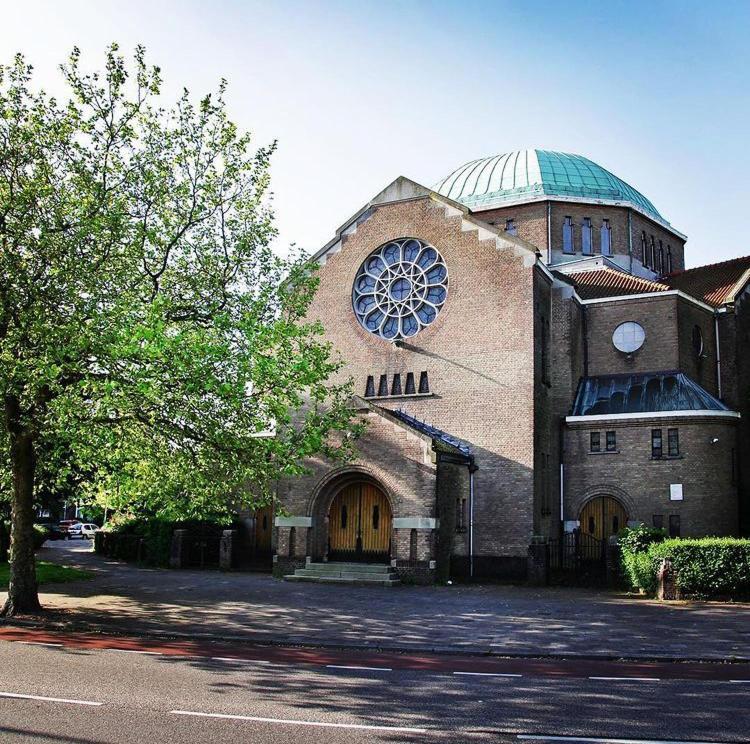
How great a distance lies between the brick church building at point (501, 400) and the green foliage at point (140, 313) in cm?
898

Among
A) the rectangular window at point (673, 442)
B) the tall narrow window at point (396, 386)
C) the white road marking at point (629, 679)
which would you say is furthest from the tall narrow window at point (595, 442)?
the white road marking at point (629, 679)

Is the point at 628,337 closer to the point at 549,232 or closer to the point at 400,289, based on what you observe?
the point at 549,232

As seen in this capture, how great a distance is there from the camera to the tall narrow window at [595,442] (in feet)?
98.1

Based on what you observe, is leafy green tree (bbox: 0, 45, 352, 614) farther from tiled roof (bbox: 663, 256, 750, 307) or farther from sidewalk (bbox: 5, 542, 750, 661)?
tiled roof (bbox: 663, 256, 750, 307)

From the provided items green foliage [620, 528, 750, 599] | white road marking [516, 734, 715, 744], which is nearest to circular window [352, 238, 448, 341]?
green foliage [620, 528, 750, 599]

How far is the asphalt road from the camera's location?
816cm

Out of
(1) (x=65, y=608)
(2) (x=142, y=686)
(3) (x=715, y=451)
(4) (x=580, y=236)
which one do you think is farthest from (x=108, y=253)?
(4) (x=580, y=236)

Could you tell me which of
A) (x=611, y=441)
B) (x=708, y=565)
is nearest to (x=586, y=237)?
(x=611, y=441)

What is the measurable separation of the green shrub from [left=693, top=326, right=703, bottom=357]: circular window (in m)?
12.4

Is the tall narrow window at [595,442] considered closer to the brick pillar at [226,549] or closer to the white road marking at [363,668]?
the brick pillar at [226,549]

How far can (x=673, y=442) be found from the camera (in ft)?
93.1

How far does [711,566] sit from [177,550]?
A: 785 inches

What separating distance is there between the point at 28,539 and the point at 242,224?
855 centimetres

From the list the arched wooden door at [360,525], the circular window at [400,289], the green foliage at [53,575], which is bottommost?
the green foliage at [53,575]
